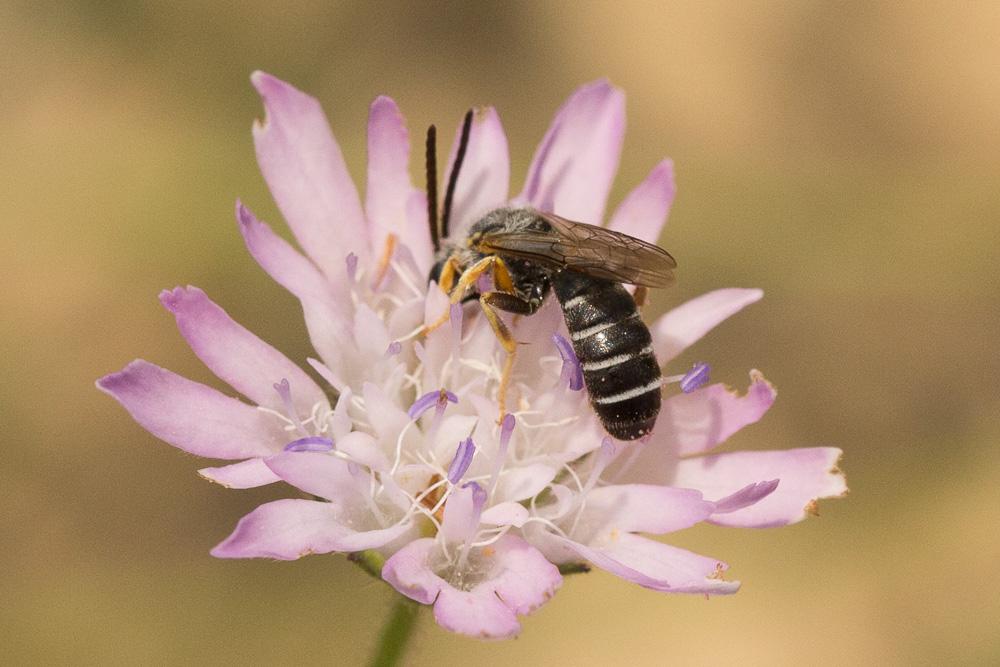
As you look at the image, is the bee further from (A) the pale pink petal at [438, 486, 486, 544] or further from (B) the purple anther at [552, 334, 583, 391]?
(A) the pale pink petal at [438, 486, 486, 544]

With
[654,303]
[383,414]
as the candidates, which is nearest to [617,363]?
[383,414]

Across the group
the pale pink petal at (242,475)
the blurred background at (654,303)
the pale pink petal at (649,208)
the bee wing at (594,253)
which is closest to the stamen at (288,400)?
the pale pink petal at (242,475)

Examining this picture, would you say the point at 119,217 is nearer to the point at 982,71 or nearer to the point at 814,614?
the point at 814,614

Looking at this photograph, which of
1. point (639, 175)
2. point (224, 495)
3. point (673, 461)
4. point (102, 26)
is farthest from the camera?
point (639, 175)

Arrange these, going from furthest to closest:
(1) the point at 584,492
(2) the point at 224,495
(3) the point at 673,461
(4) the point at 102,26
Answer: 1. (4) the point at 102,26
2. (2) the point at 224,495
3. (3) the point at 673,461
4. (1) the point at 584,492

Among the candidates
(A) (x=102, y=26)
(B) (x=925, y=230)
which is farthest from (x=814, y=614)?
(A) (x=102, y=26)

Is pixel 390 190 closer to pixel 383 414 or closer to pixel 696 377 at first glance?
pixel 383 414

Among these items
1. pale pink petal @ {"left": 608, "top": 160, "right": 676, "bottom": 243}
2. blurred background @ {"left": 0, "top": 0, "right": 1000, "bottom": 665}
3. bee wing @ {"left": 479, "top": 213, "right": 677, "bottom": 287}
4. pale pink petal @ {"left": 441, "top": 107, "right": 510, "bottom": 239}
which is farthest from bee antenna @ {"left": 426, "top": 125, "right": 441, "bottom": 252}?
blurred background @ {"left": 0, "top": 0, "right": 1000, "bottom": 665}
